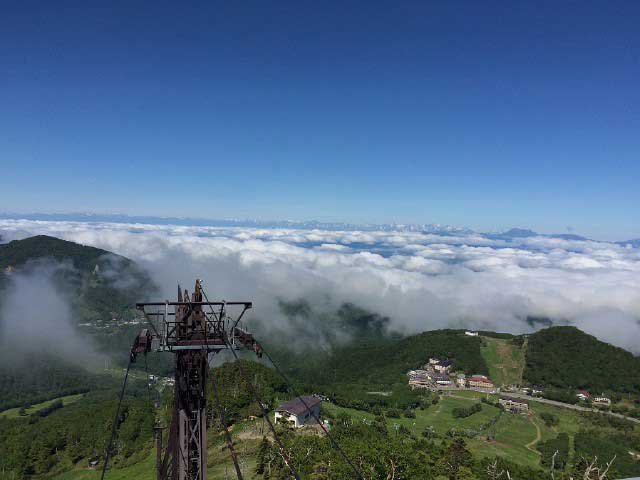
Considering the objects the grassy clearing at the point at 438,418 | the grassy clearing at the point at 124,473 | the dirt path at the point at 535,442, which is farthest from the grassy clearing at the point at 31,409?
the dirt path at the point at 535,442

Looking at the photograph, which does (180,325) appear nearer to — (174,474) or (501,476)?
(174,474)

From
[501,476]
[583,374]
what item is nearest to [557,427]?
[583,374]

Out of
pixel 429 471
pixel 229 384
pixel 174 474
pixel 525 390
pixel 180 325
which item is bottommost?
pixel 525 390

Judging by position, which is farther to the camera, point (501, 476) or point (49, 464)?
point (49, 464)

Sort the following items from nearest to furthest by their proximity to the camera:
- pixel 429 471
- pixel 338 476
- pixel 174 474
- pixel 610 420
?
pixel 174 474 < pixel 338 476 < pixel 429 471 < pixel 610 420

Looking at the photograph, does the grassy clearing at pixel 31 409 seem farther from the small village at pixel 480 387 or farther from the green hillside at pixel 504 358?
the green hillside at pixel 504 358

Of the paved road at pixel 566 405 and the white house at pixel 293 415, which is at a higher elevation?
the white house at pixel 293 415

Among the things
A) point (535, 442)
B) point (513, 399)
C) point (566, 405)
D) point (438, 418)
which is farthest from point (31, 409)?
point (566, 405)

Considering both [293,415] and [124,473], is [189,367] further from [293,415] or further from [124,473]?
[124,473]
